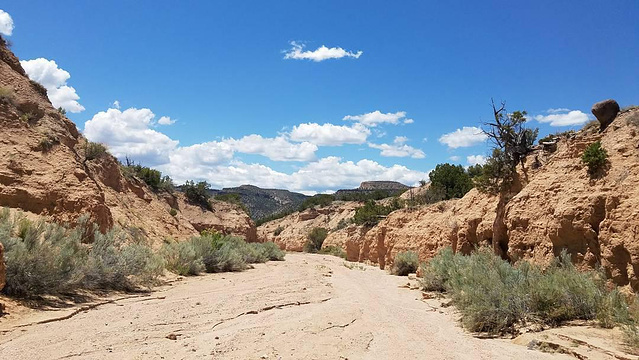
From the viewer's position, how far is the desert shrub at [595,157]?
368 inches

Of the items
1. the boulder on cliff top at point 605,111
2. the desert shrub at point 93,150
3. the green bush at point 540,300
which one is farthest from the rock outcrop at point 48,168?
the boulder on cliff top at point 605,111

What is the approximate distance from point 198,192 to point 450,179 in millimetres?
20564

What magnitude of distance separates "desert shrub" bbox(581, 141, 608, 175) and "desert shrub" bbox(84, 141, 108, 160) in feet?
62.5

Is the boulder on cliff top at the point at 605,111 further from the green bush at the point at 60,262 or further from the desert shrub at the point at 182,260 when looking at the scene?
the desert shrub at the point at 182,260

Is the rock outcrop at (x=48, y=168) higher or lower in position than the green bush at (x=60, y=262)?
higher

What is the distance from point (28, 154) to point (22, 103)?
3233 millimetres

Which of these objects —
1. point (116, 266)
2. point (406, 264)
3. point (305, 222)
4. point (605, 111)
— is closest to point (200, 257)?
point (116, 266)

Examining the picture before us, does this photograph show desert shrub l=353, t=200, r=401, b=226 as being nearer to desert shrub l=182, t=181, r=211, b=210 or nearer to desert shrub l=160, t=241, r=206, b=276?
desert shrub l=182, t=181, r=211, b=210

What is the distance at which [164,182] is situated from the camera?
31.0m

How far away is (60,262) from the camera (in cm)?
861

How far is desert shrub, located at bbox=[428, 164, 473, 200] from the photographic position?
28.6 m

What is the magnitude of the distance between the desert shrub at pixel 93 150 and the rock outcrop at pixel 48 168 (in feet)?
0.57

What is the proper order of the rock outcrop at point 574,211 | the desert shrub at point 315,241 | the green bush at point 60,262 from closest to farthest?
the rock outcrop at point 574,211 < the green bush at point 60,262 < the desert shrub at point 315,241

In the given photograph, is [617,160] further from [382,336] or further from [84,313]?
[84,313]
